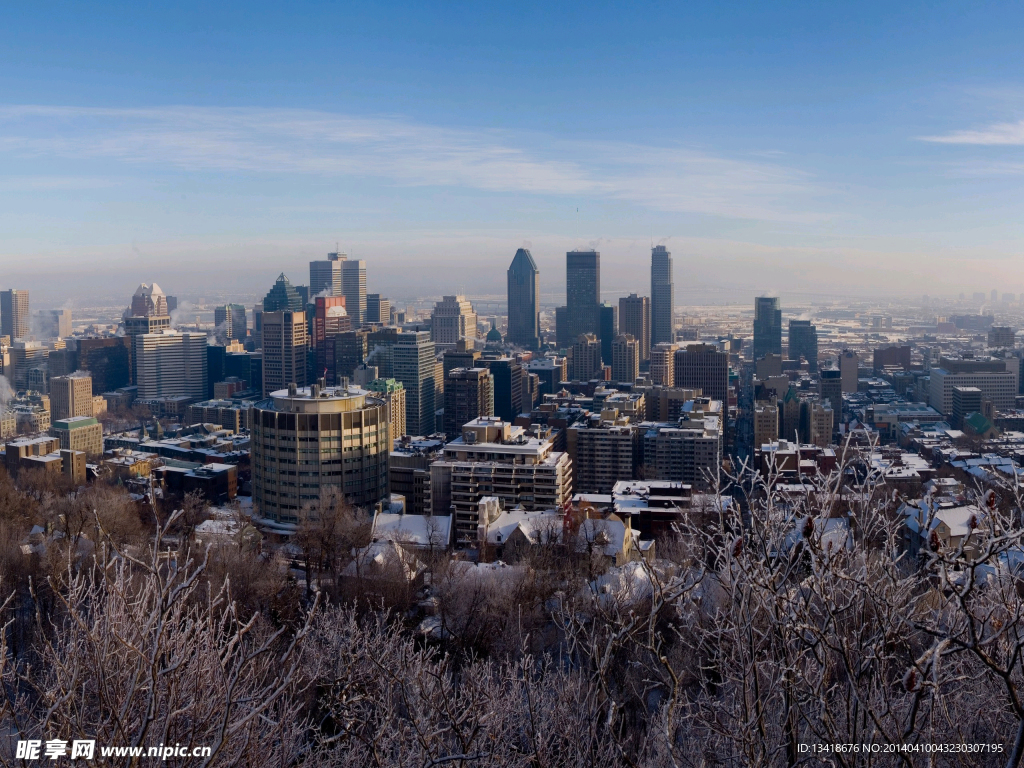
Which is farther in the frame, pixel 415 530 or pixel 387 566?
pixel 415 530

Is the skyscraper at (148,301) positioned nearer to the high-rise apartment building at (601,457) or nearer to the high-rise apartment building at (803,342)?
the high-rise apartment building at (803,342)

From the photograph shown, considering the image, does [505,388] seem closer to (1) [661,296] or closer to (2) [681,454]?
(2) [681,454]

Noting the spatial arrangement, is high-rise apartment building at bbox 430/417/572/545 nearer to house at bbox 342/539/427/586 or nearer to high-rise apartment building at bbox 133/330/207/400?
house at bbox 342/539/427/586

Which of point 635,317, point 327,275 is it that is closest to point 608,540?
point 635,317

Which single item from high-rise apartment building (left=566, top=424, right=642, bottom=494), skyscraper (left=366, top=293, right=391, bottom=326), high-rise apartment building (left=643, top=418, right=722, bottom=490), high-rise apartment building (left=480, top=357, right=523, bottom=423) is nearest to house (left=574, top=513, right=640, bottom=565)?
high-rise apartment building (left=643, top=418, right=722, bottom=490)

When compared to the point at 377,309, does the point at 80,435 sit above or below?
below
